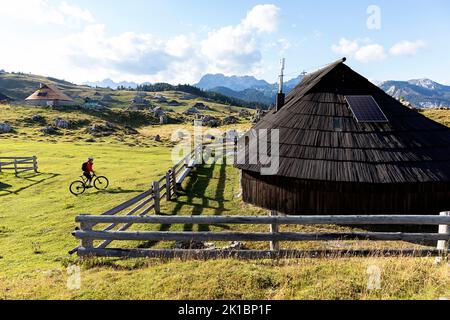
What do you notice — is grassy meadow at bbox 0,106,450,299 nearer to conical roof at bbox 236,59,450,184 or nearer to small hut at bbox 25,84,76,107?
conical roof at bbox 236,59,450,184

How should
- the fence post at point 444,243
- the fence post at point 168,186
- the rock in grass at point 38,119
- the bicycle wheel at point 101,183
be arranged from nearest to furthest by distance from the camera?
1. the fence post at point 444,243
2. the fence post at point 168,186
3. the bicycle wheel at point 101,183
4. the rock in grass at point 38,119

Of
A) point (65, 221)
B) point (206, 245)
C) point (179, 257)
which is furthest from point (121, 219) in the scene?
point (65, 221)

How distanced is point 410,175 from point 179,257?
11481mm

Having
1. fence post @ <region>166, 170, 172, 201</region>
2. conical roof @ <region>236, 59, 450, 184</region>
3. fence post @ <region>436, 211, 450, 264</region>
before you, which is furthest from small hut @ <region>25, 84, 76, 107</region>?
fence post @ <region>436, 211, 450, 264</region>

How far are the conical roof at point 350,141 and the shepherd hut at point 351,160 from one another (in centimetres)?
5

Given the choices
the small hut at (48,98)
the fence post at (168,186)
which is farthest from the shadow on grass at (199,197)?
the small hut at (48,98)

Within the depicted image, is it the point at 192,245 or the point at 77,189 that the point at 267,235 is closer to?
the point at 192,245

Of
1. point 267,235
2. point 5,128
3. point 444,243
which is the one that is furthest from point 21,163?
point 5,128

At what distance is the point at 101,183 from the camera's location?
22.2 metres

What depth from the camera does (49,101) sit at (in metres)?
108

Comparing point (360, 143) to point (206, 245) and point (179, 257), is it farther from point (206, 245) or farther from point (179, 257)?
point (179, 257)

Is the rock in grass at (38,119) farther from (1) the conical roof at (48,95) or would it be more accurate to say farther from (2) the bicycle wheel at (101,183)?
(2) the bicycle wheel at (101,183)

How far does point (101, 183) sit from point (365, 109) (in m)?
18.6

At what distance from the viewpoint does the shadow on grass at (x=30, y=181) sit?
70.7 ft
